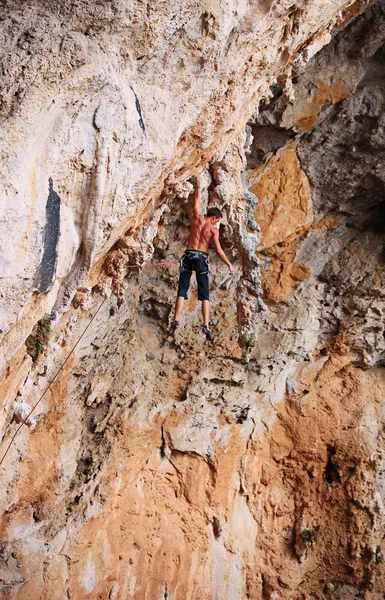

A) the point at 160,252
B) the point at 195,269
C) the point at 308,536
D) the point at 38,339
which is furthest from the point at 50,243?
the point at 308,536

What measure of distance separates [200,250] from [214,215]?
481 millimetres

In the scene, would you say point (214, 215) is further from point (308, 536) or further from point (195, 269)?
point (308, 536)

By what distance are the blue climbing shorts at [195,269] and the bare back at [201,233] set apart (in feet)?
0.23

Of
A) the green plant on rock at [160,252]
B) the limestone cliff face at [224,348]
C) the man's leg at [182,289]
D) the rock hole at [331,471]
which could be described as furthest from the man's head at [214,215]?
the rock hole at [331,471]

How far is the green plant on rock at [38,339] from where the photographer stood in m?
5.80

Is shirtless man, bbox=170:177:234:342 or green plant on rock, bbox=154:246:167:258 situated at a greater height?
green plant on rock, bbox=154:246:167:258

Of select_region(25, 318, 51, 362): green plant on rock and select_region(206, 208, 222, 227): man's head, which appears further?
select_region(206, 208, 222, 227): man's head

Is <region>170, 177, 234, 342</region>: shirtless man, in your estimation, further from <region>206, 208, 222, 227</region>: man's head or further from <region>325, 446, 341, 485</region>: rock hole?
<region>325, 446, 341, 485</region>: rock hole

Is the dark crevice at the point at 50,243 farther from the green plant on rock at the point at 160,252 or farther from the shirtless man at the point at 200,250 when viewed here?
the green plant on rock at the point at 160,252

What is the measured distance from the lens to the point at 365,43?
829 centimetres

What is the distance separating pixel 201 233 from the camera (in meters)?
7.39

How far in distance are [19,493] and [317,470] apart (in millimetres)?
4472

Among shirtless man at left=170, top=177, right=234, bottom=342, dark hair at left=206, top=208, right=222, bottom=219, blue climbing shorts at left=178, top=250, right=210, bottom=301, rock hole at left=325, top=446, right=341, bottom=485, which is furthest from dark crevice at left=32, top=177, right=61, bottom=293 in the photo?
rock hole at left=325, top=446, right=341, bottom=485

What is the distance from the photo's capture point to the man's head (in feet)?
23.6
